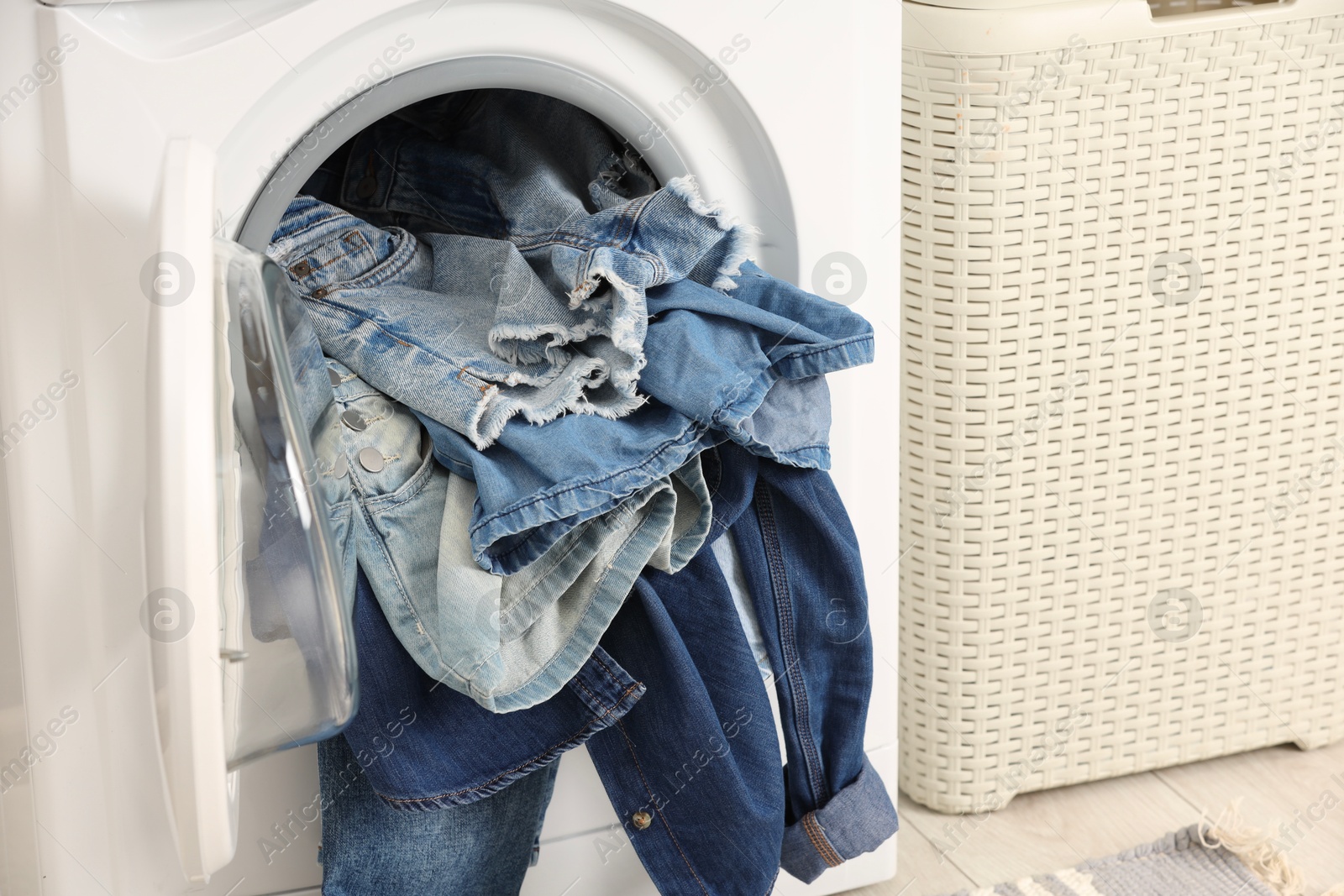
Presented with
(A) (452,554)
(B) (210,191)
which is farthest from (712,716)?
(B) (210,191)

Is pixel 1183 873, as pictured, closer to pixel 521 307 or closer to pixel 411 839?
pixel 411 839

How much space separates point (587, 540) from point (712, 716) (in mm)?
152

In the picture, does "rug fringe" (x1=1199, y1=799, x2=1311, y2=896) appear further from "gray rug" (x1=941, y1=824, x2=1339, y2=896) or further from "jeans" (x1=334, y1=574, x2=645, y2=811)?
"jeans" (x1=334, y1=574, x2=645, y2=811)

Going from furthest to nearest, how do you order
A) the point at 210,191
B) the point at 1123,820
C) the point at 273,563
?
the point at 1123,820
the point at 273,563
the point at 210,191

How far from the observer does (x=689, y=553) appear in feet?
2.63

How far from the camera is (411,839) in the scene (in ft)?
2.74

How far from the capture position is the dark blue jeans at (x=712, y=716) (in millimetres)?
778

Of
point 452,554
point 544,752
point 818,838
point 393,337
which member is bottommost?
point 818,838

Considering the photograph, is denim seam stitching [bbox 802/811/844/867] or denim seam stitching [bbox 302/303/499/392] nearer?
denim seam stitching [bbox 302/303/499/392]

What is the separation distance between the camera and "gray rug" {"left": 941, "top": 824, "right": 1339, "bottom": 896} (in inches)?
42.6

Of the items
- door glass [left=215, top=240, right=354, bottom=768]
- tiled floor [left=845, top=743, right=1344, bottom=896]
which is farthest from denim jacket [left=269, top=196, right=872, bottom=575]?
tiled floor [left=845, top=743, right=1344, bottom=896]

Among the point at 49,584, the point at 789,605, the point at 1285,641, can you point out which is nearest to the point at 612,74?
the point at 789,605

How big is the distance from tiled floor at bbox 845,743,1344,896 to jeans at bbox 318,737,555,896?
0.39 meters

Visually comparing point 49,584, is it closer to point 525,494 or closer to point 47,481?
point 47,481
